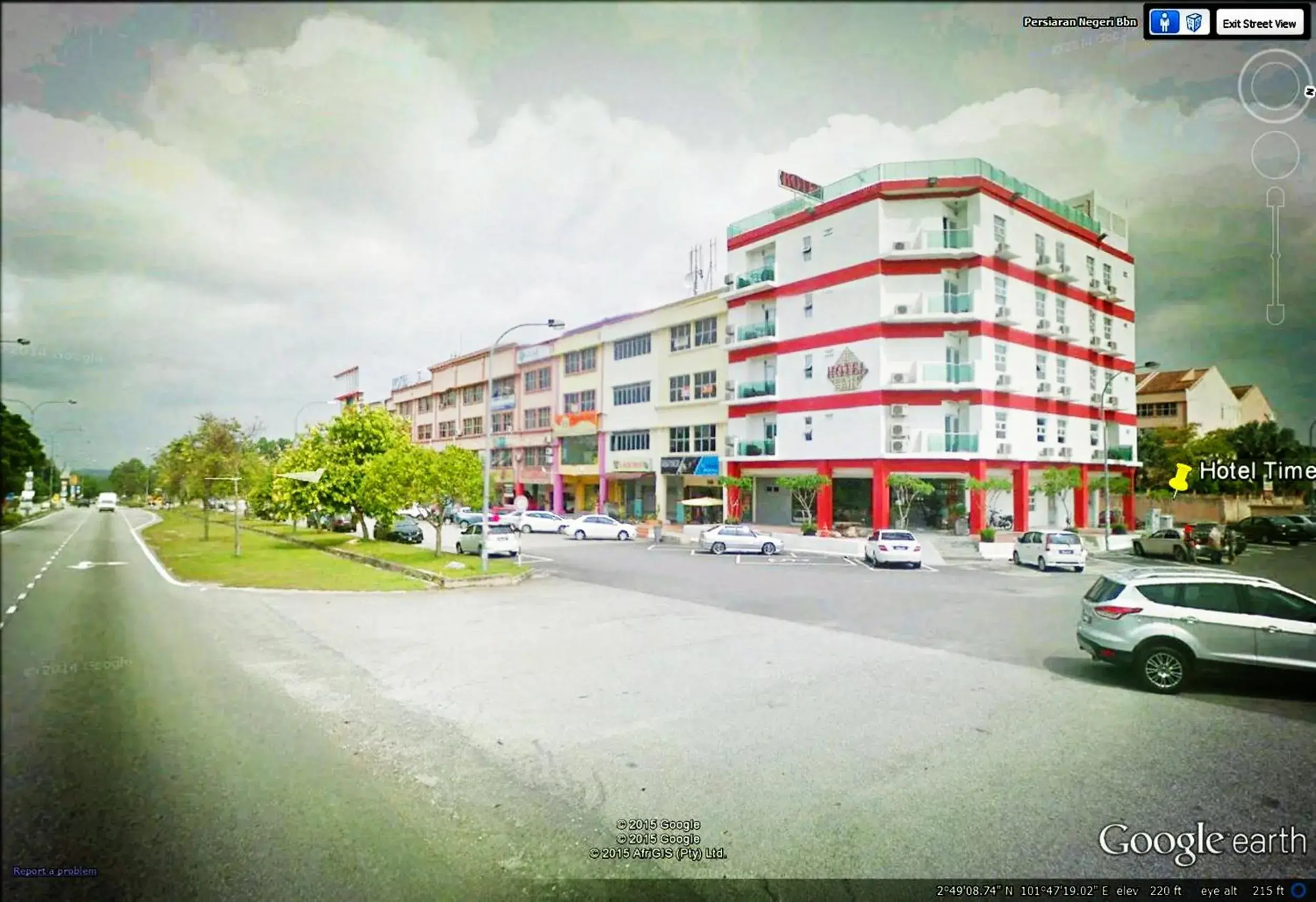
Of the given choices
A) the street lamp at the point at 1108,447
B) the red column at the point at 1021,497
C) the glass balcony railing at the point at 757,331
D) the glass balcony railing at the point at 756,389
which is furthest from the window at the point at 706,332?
the street lamp at the point at 1108,447

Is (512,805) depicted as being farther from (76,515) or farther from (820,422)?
(820,422)

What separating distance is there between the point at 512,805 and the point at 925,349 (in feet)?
95.8

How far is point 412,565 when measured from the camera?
18.5 m

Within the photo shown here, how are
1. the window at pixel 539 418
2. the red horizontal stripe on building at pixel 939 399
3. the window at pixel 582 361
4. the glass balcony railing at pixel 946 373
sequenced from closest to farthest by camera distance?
the red horizontal stripe on building at pixel 939 399 < the glass balcony railing at pixel 946 373 < the window at pixel 582 361 < the window at pixel 539 418

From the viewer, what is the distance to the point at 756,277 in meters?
35.2

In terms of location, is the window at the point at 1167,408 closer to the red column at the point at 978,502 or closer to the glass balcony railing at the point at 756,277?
the red column at the point at 978,502

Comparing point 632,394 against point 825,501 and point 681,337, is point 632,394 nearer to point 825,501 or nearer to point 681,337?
point 681,337

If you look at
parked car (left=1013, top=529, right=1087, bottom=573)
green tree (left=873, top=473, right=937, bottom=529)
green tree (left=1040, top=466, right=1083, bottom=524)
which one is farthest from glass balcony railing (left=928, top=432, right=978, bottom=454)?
parked car (left=1013, top=529, right=1087, bottom=573)

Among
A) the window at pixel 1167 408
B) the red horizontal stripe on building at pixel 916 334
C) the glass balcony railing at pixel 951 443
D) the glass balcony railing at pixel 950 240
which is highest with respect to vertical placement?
the glass balcony railing at pixel 950 240

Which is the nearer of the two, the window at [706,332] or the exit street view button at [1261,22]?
the exit street view button at [1261,22]

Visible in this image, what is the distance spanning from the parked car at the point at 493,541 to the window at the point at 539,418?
86.5ft

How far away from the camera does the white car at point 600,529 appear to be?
35031 mm

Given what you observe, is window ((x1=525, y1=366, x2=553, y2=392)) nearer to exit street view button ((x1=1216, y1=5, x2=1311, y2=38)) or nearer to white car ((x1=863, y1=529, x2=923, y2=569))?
white car ((x1=863, y1=529, x2=923, y2=569))

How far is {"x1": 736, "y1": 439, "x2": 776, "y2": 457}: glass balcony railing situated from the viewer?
114 feet
